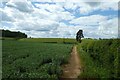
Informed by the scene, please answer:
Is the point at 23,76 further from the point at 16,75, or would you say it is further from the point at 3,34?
the point at 3,34

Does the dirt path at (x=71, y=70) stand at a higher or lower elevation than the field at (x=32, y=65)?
lower

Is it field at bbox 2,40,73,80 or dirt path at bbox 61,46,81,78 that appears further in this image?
dirt path at bbox 61,46,81,78

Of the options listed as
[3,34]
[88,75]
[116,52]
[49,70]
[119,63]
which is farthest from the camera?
[3,34]

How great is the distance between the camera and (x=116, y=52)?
12617 mm

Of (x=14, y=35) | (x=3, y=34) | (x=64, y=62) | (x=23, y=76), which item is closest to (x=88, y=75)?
(x=23, y=76)

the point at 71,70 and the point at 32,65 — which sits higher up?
the point at 32,65

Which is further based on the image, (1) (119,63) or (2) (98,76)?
(2) (98,76)

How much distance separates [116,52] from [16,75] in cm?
557

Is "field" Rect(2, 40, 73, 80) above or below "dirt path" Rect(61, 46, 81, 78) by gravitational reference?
above

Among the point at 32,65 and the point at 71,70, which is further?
the point at 71,70

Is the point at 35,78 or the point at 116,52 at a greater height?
the point at 116,52

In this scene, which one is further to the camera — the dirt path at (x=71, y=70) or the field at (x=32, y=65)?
the dirt path at (x=71, y=70)

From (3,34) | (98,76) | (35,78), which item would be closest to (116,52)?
(98,76)

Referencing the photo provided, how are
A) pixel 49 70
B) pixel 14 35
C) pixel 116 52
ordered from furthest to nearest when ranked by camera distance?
1. pixel 14 35
2. pixel 49 70
3. pixel 116 52
